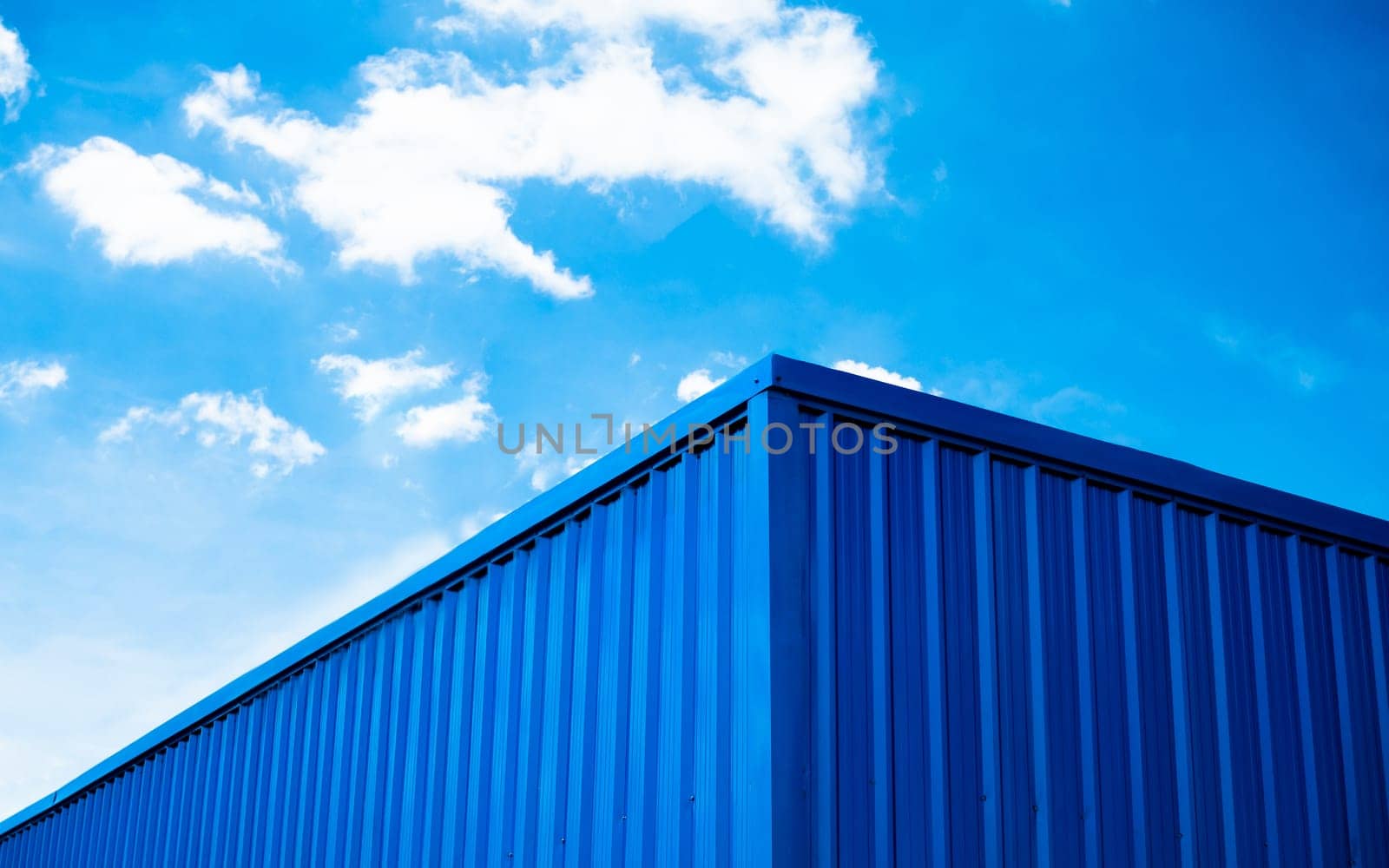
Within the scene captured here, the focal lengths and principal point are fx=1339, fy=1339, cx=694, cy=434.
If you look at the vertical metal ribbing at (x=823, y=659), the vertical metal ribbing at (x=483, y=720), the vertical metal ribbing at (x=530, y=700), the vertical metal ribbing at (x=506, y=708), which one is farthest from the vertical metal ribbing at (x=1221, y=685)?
the vertical metal ribbing at (x=483, y=720)

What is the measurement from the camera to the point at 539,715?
6.57m

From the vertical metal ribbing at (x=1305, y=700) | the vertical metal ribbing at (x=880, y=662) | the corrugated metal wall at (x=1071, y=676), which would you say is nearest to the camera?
the vertical metal ribbing at (x=880, y=662)

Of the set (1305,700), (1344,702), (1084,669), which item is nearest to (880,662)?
(1084,669)

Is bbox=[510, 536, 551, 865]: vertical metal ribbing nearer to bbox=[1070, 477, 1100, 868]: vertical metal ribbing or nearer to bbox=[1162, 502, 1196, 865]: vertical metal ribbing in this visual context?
bbox=[1070, 477, 1100, 868]: vertical metal ribbing

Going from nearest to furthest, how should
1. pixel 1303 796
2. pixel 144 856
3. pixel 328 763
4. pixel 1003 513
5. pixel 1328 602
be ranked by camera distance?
1. pixel 1003 513
2. pixel 1303 796
3. pixel 1328 602
4. pixel 328 763
5. pixel 144 856


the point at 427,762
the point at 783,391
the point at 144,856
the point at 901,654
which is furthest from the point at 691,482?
the point at 144,856

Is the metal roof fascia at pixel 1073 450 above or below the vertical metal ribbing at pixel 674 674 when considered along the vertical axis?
above

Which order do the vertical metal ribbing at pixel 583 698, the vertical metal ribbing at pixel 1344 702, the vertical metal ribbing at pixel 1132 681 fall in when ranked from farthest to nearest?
the vertical metal ribbing at pixel 1344 702, the vertical metal ribbing at pixel 583 698, the vertical metal ribbing at pixel 1132 681

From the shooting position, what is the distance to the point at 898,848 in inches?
201

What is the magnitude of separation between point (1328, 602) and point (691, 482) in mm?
3769

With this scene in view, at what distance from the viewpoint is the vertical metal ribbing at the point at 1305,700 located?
6598mm

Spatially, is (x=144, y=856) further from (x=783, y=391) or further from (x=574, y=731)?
(x=783, y=391)

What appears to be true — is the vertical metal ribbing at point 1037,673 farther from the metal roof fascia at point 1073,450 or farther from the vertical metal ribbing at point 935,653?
the vertical metal ribbing at point 935,653

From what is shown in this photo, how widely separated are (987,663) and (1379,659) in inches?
117
